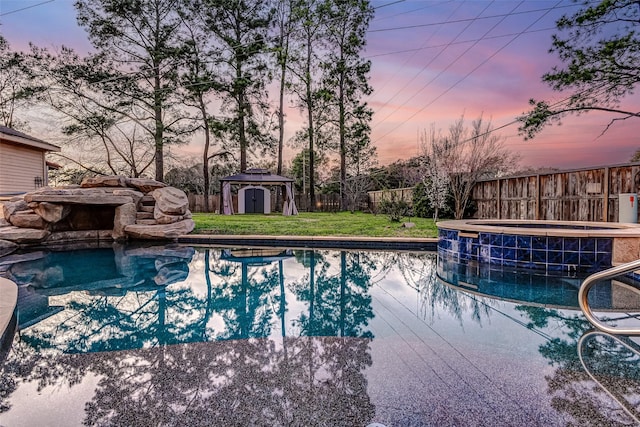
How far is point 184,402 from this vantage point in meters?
1.99

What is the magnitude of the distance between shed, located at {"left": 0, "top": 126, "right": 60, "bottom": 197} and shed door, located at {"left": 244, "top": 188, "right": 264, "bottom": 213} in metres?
8.02

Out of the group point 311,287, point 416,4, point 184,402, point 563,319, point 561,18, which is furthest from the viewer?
point 416,4

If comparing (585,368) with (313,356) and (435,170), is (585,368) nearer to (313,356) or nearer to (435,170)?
(313,356)

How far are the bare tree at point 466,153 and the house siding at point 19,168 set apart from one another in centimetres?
1464

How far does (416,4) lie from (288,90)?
31.5 ft

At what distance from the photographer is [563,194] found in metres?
8.32

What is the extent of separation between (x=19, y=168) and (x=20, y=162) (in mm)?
233

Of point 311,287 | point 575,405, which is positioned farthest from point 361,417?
point 311,287

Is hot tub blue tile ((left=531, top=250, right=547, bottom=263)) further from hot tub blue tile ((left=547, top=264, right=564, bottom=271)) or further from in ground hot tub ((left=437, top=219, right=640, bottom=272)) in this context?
hot tub blue tile ((left=547, top=264, right=564, bottom=271))

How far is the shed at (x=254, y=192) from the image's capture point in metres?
16.1

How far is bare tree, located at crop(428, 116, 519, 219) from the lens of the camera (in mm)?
10422

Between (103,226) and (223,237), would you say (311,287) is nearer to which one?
(223,237)

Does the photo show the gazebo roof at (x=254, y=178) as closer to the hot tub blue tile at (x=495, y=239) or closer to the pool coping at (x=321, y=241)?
the pool coping at (x=321, y=241)

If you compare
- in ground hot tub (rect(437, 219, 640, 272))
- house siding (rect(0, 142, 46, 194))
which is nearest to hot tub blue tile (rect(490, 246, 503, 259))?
in ground hot tub (rect(437, 219, 640, 272))
